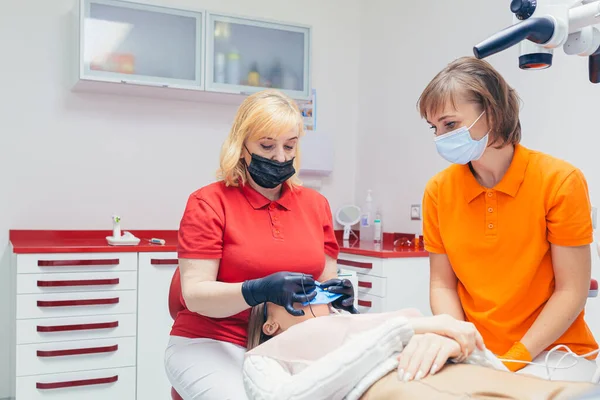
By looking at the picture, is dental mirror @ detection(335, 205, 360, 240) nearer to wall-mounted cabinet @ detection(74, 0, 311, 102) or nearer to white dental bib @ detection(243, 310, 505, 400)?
wall-mounted cabinet @ detection(74, 0, 311, 102)

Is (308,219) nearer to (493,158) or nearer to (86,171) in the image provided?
(493,158)

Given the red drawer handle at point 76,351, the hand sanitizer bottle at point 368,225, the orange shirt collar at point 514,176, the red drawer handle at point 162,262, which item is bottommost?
the red drawer handle at point 76,351

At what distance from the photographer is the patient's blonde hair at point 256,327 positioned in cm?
154

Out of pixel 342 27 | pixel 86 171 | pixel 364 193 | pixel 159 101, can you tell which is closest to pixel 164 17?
pixel 159 101

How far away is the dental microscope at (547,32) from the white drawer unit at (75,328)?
2394 mm

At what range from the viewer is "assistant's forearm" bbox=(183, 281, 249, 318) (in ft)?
4.83

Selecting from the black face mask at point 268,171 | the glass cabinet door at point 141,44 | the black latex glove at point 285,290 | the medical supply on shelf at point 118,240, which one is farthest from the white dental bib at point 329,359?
the glass cabinet door at point 141,44

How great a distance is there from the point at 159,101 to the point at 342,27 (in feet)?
4.58

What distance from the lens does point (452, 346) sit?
3.12 ft

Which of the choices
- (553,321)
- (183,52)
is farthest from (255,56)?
(553,321)

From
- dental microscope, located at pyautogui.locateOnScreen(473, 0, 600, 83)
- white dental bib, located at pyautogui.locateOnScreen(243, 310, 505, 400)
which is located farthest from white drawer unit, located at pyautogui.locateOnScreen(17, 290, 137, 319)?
dental microscope, located at pyautogui.locateOnScreen(473, 0, 600, 83)

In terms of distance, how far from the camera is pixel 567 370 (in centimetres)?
129

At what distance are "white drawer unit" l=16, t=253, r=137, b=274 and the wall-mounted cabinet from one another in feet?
3.01

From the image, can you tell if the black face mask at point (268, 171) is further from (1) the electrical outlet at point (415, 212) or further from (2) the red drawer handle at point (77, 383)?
(1) the electrical outlet at point (415, 212)
